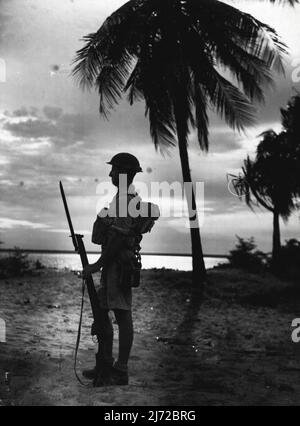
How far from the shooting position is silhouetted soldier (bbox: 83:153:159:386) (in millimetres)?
3590

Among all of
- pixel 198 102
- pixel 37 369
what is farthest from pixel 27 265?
A: pixel 37 369

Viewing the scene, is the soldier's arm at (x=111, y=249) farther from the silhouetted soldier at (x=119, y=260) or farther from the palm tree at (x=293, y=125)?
the palm tree at (x=293, y=125)

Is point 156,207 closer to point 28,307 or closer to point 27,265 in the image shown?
point 28,307

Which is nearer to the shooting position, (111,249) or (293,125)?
(111,249)

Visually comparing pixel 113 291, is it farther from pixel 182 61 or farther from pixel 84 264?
pixel 182 61

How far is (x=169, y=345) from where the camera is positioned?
6.37 metres

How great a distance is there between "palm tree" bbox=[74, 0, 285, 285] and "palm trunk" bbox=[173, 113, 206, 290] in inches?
0.9

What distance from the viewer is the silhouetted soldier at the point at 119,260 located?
359 centimetres

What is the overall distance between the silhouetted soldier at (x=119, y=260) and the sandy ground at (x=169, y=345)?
275mm

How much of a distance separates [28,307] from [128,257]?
5093 millimetres

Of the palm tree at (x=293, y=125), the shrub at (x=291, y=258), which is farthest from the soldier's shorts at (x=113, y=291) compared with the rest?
the shrub at (x=291, y=258)

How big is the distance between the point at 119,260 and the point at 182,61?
8.35 metres

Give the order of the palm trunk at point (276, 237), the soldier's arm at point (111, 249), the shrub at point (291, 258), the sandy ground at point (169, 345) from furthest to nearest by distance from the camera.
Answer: the palm trunk at point (276, 237) < the shrub at point (291, 258) < the sandy ground at point (169, 345) < the soldier's arm at point (111, 249)

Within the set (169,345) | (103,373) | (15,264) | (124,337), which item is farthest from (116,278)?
(15,264)
